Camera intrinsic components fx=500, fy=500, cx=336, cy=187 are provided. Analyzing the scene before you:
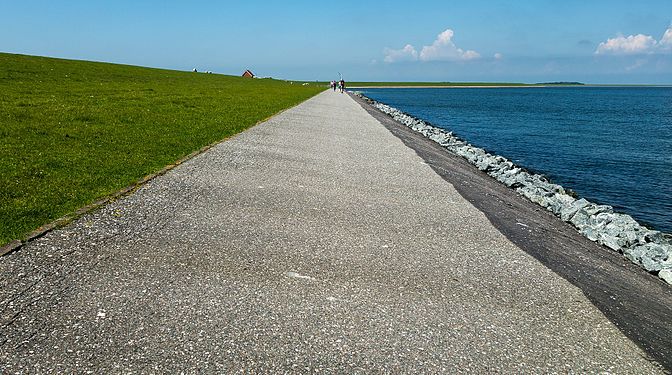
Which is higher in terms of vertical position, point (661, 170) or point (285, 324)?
point (285, 324)

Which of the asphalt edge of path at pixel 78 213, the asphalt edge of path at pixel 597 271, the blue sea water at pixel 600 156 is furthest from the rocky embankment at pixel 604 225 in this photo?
the asphalt edge of path at pixel 78 213

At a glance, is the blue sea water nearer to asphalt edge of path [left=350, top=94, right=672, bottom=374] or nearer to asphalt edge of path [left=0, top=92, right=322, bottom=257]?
asphalt edge of path [left=350, top=94, right=672, bottom=374]

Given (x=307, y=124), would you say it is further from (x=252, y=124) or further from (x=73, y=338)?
(x=73, y=338)

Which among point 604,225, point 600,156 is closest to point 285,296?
point 604,225

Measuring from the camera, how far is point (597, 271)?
780cm

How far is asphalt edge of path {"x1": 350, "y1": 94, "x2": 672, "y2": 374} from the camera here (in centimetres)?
573

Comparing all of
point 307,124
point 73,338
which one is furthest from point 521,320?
point 307,124

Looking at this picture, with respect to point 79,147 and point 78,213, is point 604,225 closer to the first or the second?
point 78,213

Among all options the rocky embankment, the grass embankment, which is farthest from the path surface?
the rocky embankment

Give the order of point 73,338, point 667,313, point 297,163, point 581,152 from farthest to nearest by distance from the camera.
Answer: point 581,152 < point 297,163 < point 667,313 < point 73,338

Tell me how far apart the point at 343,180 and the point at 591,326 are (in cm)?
720

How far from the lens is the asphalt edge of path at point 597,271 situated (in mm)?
5734

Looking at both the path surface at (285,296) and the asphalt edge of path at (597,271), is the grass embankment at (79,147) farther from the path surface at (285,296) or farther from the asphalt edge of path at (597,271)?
the asphalt edge of path at (597,271)

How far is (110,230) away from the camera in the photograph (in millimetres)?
7023
